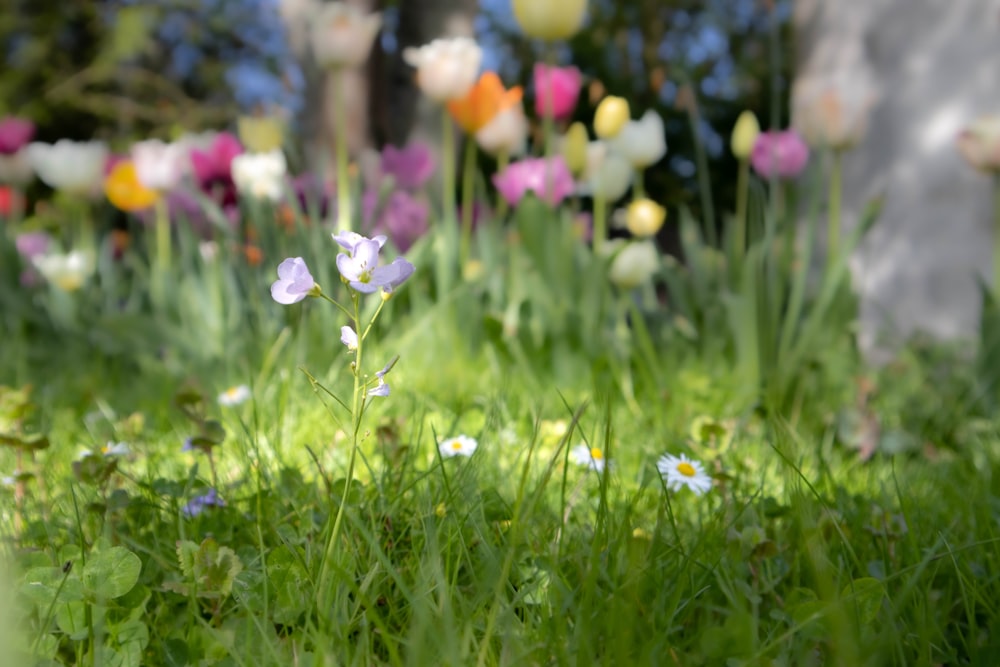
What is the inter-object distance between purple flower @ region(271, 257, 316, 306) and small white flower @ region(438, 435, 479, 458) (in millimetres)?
397

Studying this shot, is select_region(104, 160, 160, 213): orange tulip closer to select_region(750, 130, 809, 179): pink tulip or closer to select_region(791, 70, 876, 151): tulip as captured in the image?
select_region(750, 130, 809, 179): pink tulip

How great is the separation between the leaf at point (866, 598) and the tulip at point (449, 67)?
1640mm

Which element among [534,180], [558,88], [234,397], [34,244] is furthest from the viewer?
[34,244]

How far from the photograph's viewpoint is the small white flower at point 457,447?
1.01 meters

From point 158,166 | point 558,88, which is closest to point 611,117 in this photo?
point 558,88

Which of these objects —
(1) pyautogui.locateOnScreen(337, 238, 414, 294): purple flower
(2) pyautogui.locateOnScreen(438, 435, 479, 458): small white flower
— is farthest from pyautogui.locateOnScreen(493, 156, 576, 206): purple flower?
(1) pyautogui.locateOnScreen(337, 238, 414, 294): purple flower

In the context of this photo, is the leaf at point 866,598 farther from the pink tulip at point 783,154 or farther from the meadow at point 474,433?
the pink tulip at point 783,154

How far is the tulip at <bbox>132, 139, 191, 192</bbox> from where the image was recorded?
2.42m

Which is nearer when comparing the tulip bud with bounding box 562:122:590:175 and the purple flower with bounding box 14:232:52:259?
the tulip bud with bounding box 562:122:590:175

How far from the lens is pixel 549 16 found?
1719 mm

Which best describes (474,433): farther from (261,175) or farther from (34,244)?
(34,244)

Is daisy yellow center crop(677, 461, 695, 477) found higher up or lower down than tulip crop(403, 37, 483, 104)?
lower down

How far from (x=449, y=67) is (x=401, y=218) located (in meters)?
0.77

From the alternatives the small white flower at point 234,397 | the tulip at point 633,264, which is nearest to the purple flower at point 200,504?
the small white flower at point 234,397
